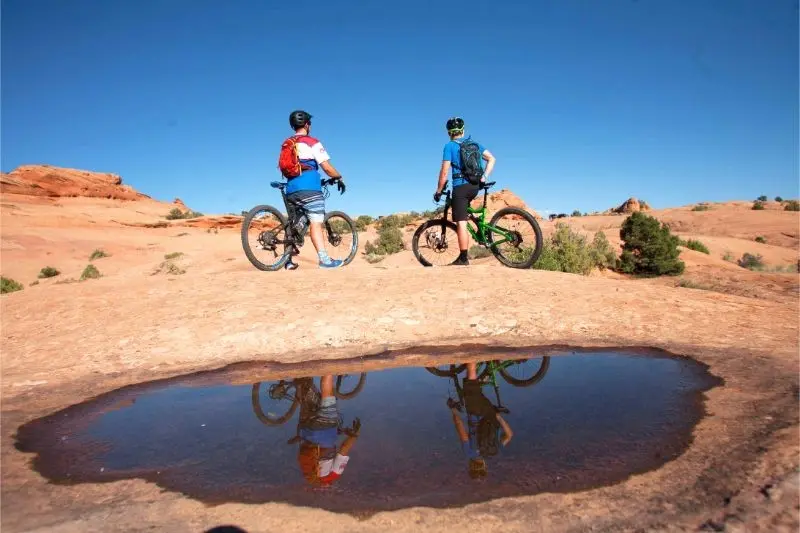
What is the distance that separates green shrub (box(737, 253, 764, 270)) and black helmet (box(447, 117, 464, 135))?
16592 millimetres

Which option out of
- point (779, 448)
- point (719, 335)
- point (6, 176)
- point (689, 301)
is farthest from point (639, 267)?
point (6, 176)

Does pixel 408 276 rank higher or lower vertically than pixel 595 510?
higher

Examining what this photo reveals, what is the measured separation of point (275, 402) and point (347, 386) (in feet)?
2.06

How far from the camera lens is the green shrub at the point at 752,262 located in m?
18.8

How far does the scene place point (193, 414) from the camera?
3777 millimetres

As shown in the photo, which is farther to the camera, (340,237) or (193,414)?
(340,237)

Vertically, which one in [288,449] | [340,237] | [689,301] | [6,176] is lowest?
[288,449]

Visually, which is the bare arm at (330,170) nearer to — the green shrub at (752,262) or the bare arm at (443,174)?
the bare arm at (443,174)

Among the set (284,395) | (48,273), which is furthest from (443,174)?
(48,273)

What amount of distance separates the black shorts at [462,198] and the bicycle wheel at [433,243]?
726 mm

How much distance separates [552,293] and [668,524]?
441 centimetres

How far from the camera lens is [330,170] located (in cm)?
787

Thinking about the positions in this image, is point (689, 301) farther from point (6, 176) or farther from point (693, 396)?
point (6, 176)

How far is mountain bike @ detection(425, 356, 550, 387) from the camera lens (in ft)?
13.8
